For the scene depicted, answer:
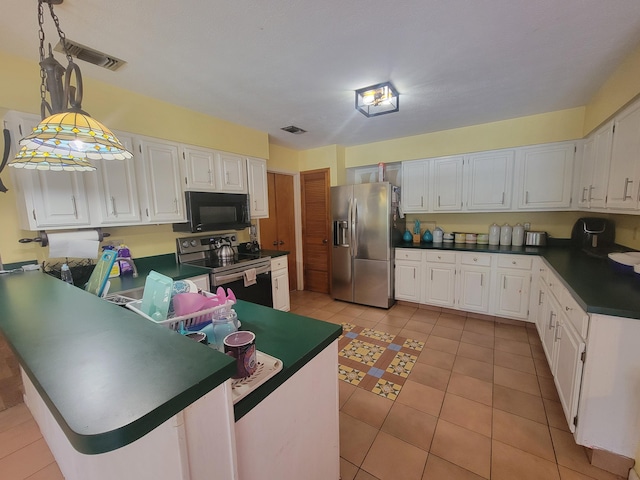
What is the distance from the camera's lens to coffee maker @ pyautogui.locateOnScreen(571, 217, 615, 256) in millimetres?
2588

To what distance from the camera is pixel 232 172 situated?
3018 millimetres

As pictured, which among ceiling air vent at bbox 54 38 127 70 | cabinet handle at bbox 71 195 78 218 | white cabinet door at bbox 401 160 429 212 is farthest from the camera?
white cabinet door at bbox 401 160 429 212

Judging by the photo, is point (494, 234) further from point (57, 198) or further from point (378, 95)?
point (57, 198)

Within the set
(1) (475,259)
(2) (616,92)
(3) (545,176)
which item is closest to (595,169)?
(3) (545,176)

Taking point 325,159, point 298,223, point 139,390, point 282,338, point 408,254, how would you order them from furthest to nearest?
point 298,223 → point 325,159 → point 408,254 → point 282,338 → point 139,390

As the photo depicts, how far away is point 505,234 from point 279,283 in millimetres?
2835

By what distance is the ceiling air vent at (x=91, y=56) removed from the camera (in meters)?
1.60

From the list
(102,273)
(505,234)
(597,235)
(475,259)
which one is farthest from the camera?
(505,234)

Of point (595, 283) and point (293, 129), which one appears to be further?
point (293, 129)

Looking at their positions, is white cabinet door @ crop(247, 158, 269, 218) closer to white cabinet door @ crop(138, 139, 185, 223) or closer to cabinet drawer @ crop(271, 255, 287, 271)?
cabinet drawer @ crop(271, 255, 287, 271)

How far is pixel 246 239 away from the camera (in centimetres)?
362

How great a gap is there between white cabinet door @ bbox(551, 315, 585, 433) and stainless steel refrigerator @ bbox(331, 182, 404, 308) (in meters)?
1.90

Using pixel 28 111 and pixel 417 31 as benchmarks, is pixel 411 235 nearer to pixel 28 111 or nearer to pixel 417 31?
pixel 417 31

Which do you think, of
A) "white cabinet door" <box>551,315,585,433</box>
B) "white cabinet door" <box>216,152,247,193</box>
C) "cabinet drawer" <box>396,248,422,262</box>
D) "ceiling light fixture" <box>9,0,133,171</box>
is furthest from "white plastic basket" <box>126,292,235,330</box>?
"cabinet drawer" <box>396,248,422,262</box>
